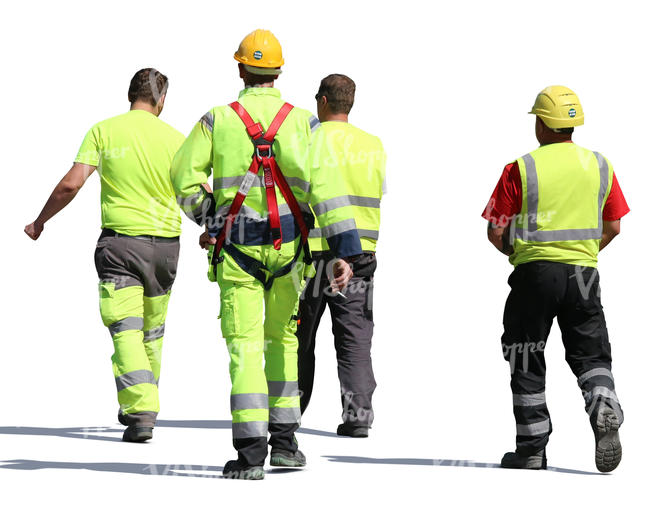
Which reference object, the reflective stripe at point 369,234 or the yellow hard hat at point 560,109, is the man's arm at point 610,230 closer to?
the yellow hard hat at point 560,109

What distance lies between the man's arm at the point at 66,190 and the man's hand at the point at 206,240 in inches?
78.9

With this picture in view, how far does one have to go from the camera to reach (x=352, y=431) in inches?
475

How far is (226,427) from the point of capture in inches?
501

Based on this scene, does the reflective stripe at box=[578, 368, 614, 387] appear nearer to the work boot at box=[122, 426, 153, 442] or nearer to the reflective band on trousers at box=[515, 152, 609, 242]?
the reflective band on trousers at box=[515, 152, 609, 242]

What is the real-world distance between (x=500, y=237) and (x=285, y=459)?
233 cm

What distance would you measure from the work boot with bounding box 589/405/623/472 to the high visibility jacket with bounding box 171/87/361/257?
221 cm

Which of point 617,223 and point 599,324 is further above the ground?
point 617,223

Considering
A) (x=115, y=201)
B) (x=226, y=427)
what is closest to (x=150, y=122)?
(x=115, y=201)

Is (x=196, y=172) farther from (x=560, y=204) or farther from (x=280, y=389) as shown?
(x=560, y=204)

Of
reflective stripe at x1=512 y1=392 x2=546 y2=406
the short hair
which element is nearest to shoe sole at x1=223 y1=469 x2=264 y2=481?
reflective stripe at x1=512 y1=392 x2=546 y2=406

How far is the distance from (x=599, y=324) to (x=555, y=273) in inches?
21.6

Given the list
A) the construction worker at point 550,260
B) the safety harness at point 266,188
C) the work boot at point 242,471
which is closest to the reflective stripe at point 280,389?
the work boot at point 242,471

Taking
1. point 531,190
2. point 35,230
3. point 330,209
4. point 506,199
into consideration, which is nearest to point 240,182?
point 330,209

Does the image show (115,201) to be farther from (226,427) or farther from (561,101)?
(561,101)
